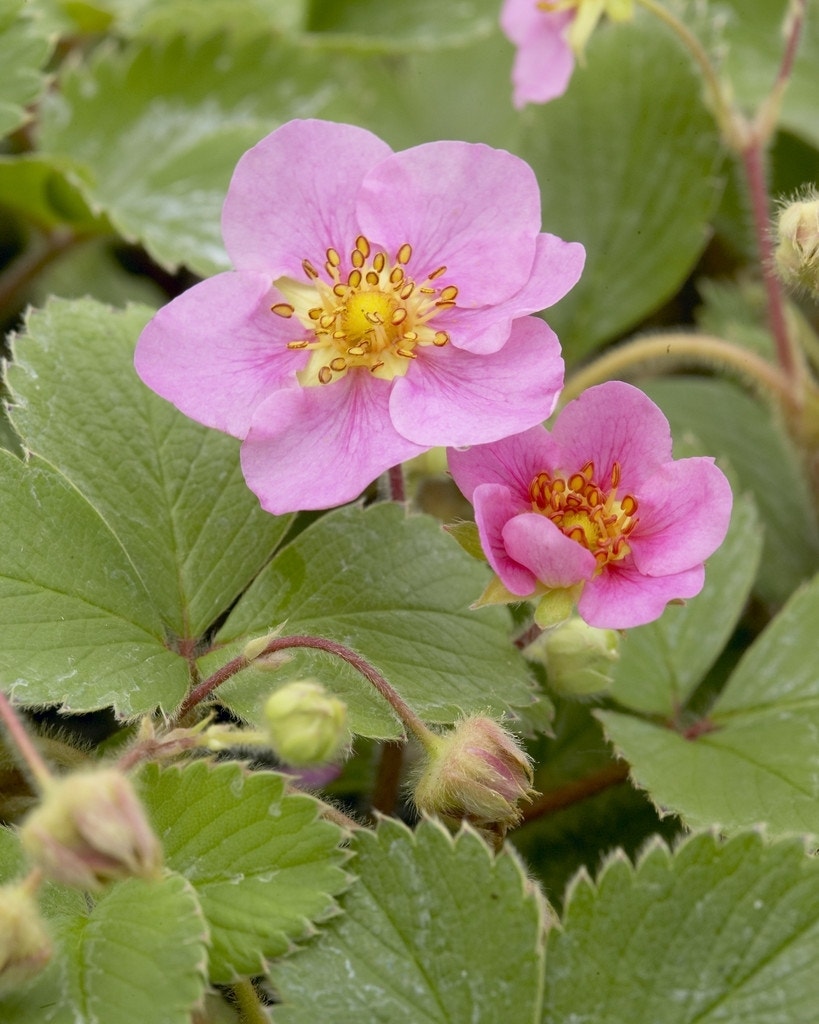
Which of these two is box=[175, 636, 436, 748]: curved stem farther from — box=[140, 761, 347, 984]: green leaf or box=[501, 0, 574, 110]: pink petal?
box=[501, 0, 574, 110]: pink petal

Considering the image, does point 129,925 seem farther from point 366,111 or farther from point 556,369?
point 366,111

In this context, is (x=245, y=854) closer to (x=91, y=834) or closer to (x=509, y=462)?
(x=91, y=834)

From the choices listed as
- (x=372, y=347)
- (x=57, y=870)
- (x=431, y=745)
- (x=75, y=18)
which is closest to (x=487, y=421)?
(x=372, y=347)

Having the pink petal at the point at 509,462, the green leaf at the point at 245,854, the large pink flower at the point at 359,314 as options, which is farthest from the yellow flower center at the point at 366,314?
A: the green leaf at the point at 245,854

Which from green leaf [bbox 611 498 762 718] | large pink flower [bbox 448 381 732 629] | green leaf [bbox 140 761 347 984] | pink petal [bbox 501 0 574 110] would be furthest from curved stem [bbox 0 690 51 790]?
pink petal [bbox 501 0 574 110]

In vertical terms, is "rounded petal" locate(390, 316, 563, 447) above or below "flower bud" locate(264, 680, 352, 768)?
above

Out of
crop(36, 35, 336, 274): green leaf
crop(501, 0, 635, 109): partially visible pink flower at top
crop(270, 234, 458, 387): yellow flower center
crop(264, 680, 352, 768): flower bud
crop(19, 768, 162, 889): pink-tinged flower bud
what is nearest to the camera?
crop(19, 768, 162, 889): pink-tinged flower bud

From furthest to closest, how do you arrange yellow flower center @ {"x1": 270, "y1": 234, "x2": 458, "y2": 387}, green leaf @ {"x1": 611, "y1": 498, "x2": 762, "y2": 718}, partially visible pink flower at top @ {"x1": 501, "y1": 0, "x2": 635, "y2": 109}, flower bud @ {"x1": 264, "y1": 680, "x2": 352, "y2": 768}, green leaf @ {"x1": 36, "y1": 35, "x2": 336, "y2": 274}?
1. green leaf @ {"x1": 36, "y1": 35, "x2": 336, "y2": 274}
2. partially visible pink flower at top @ {"x1": 501, "y1": 0, "x2": 635, "y2": 109}
3. green leaf @ {"x1": 611, "y1": 498, "x2": 762, "y2": 718}
4. yellow flower center @ {"x1": 270, "y1": 234, "x2": 458, "y2": 387}
5. flower bud @ {"x1": 264, "y1": 680, "x2": 352, "y2": 768}
